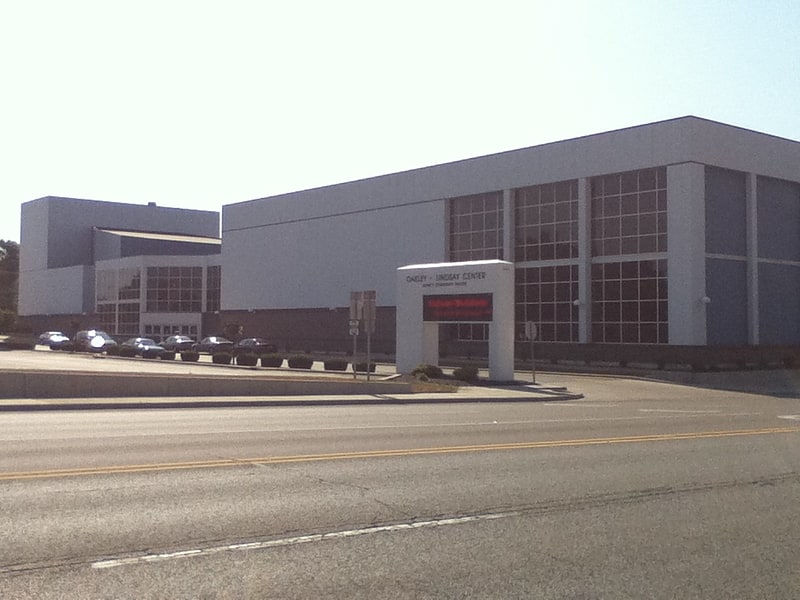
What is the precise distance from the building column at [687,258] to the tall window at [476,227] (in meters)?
13.1

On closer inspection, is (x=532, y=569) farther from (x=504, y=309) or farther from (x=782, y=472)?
(x=504, y=309)

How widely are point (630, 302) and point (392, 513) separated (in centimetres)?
4330

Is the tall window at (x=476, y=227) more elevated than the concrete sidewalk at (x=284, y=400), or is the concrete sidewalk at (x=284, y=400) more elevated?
the tall window at (x=476, y=227)

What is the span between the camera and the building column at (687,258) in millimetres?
46625

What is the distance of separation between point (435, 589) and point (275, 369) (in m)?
41.5

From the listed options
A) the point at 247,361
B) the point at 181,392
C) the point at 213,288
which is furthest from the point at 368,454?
the point at 213,288

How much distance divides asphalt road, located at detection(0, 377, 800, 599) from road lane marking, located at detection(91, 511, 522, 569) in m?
0.03

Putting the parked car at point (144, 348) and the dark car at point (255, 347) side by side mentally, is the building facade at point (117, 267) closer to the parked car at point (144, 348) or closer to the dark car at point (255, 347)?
the parked car at point (144, 348)

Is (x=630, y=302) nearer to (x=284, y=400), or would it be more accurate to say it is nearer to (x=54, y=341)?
(x=284, y=400)

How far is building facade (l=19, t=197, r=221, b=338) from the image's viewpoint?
89688 mm

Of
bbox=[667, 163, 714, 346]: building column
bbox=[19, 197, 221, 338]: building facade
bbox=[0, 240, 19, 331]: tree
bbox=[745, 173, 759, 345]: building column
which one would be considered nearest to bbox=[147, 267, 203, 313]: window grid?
bbox=[19, 197, 221, 338]: building facade

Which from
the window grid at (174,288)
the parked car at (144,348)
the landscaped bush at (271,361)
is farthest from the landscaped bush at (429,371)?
the window grid at (174,288)

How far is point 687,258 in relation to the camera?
4681 cm

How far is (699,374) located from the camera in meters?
43.8
